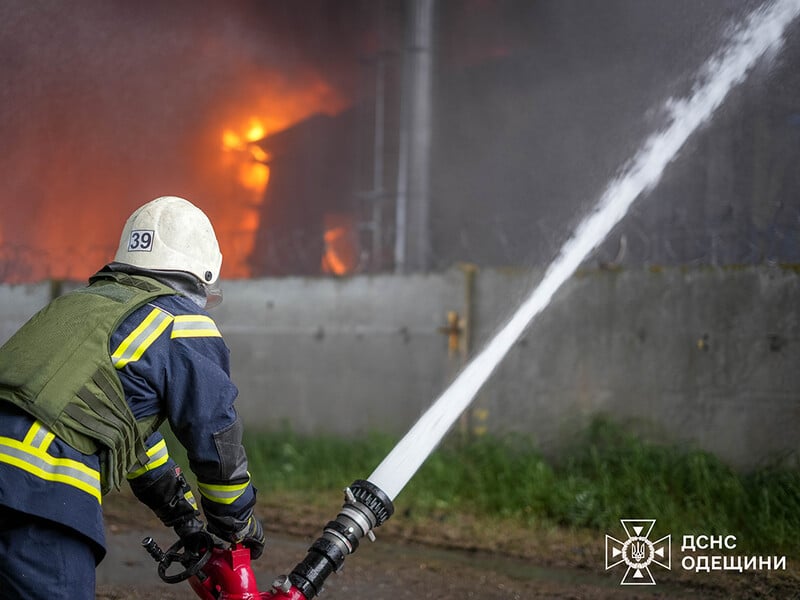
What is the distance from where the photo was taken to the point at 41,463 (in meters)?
2.23

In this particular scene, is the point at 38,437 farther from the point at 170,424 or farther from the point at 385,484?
the point at 385,484

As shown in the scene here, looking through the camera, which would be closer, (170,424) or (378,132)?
(170,424)

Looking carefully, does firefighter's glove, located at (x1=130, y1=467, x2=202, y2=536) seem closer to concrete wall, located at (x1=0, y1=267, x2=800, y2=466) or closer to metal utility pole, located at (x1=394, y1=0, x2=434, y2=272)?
concrete wall, located at (x1=0, y1=267, x2=800, y2=466)

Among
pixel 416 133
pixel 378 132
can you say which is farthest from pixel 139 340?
pixel 378 132

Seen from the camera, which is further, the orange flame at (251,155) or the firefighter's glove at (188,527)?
the orange flame at (251,155)

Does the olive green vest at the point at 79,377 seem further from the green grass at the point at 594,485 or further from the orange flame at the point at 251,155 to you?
the orange flame at the point at 251,155

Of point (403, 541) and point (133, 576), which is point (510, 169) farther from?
point (133, 576)

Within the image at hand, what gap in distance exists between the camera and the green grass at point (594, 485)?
5.04 meters

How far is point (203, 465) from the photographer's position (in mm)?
2391

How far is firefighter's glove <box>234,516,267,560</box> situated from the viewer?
101 inches

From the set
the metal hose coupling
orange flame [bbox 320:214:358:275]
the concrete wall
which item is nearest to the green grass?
the concrete wall

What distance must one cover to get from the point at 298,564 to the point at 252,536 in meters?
0.18

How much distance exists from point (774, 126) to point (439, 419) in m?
4.82

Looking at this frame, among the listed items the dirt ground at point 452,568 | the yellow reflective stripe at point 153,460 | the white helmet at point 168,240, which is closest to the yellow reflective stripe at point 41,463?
the yellow reflective stripe at point 153,460
